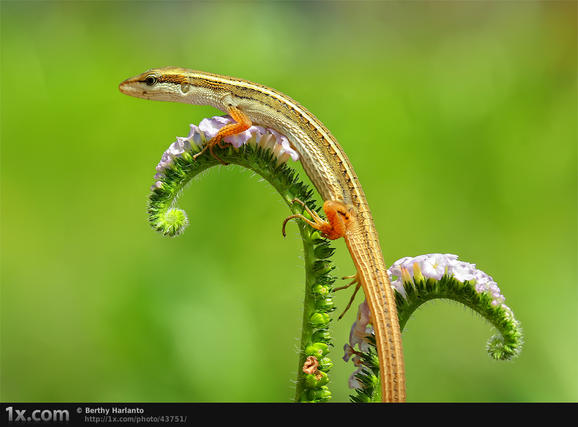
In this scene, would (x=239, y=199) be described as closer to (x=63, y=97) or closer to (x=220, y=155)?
(x=63, y=97)

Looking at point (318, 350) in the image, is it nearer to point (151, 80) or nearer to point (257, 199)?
point (151, 80)

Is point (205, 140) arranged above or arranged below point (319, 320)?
above

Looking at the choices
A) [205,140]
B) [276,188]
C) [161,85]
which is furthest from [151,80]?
[276,188]

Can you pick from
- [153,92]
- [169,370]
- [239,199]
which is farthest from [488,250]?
[153,92]

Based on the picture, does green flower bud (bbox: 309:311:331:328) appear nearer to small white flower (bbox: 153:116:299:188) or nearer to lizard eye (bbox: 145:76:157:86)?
small white flower (bbox: 153:116:299:188)

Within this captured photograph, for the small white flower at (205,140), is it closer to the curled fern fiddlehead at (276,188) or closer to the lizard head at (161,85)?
the curled fern fiddlehead at (276,188)
